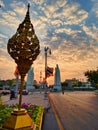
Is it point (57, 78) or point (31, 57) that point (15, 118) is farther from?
point (57, 78)

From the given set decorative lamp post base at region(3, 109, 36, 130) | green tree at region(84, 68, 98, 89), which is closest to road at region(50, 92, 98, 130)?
decorative lamp post base at region(3, 109, 36, 130)

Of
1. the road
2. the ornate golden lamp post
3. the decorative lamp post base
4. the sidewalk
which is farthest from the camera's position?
the road

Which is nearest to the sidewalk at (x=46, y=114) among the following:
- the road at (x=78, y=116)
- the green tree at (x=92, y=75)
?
the road at (x=78, y=116)

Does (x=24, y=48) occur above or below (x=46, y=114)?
above

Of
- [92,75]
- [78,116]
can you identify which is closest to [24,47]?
[78,116]

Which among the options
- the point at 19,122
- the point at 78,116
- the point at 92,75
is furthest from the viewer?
the point at 92,75

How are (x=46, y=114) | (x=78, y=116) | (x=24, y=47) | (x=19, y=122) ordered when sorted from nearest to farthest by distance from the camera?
(x=19, y=122)
(x=24, y=47)
(x=78, y=116)
(x=46, y=114)

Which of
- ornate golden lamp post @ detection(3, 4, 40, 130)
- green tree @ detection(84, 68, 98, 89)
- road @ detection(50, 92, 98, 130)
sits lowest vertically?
road @ detection(50, 92, 98, 130)

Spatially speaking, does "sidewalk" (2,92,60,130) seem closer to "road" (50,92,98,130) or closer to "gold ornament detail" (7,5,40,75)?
"road" (50,92,98,130)

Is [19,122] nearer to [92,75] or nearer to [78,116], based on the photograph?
[78,116]

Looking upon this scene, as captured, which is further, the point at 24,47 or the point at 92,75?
the point at 92,75

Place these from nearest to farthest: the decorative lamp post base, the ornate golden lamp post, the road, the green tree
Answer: the decorative lamp post base
the ornate golden lamp post
the road
the green tree

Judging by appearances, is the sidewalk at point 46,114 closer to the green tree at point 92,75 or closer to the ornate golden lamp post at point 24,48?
the ornate golden lamp post at point 24,48

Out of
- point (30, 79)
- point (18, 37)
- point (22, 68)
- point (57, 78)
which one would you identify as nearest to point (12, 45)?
point (18, 37)
